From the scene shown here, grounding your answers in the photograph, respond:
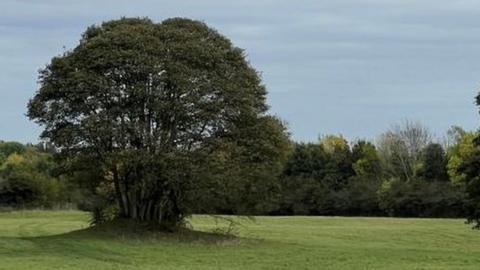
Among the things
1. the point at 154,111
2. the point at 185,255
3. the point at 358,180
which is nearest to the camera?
the point at 185,255

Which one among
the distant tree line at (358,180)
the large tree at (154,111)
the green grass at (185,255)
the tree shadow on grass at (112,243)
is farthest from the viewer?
the distant tree line at (358,180)

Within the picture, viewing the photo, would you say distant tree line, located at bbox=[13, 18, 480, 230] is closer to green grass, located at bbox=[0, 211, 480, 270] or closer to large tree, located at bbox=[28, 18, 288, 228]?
large tree, located at bbox=[28, 18, 288, 228]

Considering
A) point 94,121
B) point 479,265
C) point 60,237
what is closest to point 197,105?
point 94,121

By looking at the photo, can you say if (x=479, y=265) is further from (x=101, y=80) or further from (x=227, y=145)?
(x=101, y=80)

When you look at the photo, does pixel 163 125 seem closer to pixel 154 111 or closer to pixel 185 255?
pixel 154 111

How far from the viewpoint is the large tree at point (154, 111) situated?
35781 mm

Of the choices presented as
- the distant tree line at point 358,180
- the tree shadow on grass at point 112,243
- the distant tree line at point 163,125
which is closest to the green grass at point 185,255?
the tree shadow on grass at point 112,243

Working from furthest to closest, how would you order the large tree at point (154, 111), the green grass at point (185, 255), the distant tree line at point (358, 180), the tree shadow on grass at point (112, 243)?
the distant tree line at point (358, 180) < the large tree at point (154, 111) < the tree shadow on grass at point (112, 243) < the green grass at point (185, 255)

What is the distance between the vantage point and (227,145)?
1446 inches

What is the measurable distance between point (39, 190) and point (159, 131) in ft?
215

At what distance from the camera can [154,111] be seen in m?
36.7

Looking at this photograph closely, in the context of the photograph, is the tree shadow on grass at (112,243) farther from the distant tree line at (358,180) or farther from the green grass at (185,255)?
the distant tree line at (358,180)

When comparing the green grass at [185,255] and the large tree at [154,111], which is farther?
the large tree at [154,111]

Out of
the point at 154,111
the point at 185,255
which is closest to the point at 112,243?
the point at 185,255
